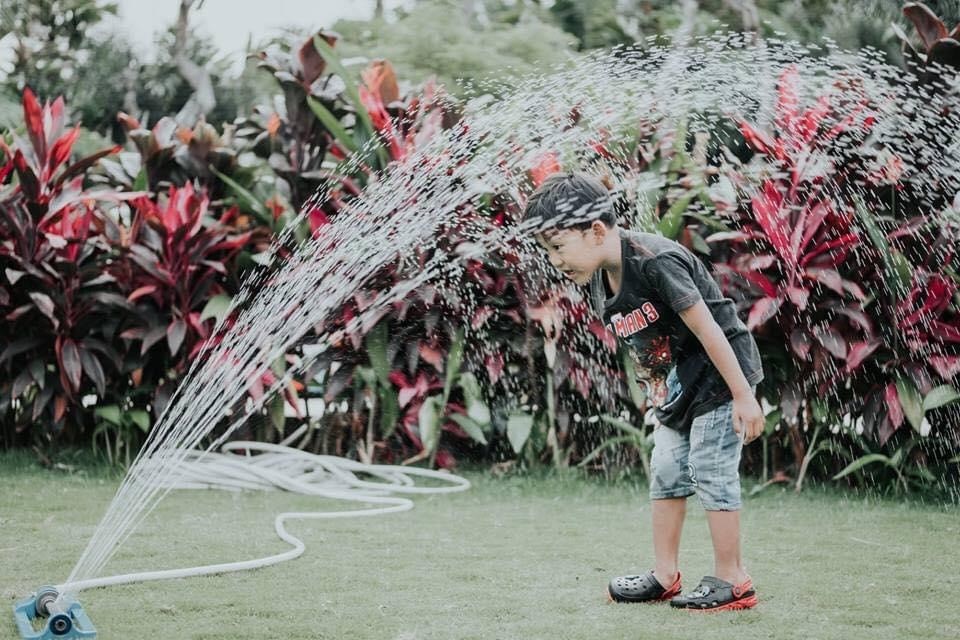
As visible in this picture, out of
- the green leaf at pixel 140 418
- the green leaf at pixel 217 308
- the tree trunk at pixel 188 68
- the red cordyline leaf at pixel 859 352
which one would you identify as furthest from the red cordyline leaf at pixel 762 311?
the tree trunk at pixel 188 68

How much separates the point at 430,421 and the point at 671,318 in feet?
6.65

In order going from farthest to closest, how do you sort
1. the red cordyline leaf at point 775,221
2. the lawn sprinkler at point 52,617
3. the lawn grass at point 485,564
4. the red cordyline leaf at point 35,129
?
the red cordyline leaf at point 35,129, the red cordyline leaf at point 775,221, the lawn grass at point 485,564, the lawn sprinkler at point 52,617

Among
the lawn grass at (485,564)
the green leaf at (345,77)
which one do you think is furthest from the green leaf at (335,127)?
the lawn grass at (485,564)

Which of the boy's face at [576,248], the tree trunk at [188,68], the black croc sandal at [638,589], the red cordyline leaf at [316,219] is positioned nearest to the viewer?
the boy's face at [576,248]

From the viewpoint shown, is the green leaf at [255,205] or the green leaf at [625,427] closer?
the green leaf at [625,427]

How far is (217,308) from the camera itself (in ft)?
14.8

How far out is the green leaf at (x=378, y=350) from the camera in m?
4.59

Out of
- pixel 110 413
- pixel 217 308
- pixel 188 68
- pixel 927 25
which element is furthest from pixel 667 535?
pixel 188 68

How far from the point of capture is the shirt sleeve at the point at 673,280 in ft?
8.28

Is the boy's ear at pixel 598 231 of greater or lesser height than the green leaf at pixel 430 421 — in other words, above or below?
above

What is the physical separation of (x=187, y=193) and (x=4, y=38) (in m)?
11.5

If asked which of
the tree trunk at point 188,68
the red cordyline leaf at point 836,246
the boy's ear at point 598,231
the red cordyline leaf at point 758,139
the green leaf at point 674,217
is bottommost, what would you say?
the boy's ear at point 598,231

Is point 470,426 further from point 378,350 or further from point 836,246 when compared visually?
point 836,246

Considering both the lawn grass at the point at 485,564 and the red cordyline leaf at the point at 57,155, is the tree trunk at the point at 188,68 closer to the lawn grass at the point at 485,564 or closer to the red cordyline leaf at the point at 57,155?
the red cordyline leaf at the point at 57,155
